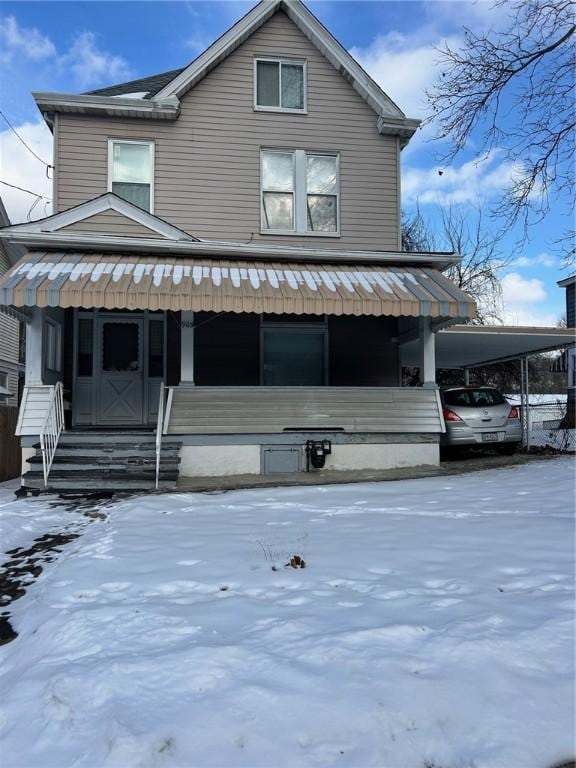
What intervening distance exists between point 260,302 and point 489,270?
2110 cm

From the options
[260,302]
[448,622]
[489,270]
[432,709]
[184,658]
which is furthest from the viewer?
[489,270]

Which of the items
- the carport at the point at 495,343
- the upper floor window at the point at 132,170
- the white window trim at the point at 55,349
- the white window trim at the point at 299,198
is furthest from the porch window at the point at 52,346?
the carport at the point at 495,343

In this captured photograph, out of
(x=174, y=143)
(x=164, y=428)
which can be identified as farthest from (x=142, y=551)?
(x=174, y=143)

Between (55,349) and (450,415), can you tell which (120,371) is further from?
(450,415)

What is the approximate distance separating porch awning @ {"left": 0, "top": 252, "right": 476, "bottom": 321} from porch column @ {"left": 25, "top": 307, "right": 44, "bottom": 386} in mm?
768

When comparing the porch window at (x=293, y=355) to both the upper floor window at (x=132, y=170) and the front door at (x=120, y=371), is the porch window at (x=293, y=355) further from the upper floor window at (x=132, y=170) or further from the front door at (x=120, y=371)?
the upper floor window at (x=132, y=170)

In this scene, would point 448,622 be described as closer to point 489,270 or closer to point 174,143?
point 174,143

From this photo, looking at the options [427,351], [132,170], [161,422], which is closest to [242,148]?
[132,170]

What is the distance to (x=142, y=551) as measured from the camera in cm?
443

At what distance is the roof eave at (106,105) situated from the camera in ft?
34.0

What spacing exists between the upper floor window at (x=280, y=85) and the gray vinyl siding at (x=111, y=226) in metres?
3.96

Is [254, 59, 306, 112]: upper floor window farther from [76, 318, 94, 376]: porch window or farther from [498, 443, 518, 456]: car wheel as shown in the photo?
[498, 443, 518, 456]: car wheel

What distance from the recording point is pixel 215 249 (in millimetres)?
9422

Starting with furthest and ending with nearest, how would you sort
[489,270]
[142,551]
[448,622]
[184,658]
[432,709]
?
1. [489,270]
2. [142,551]
3. [448,622]
4. [184,658]
5. [432,709]
